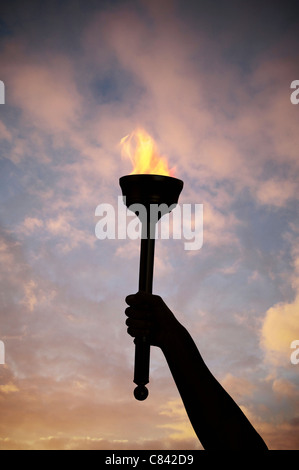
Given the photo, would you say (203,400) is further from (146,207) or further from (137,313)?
(146,207)

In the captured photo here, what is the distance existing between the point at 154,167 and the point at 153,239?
1.48 feet

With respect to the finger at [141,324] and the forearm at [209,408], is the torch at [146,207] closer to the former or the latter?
the finger at [141,324]

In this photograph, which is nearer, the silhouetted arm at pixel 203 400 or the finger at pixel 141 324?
the silhouetted arm at pixel 203 400

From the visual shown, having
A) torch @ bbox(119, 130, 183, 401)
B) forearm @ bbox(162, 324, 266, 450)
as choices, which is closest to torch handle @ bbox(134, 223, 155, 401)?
torch @ bbox(119, 130, 183, 401)

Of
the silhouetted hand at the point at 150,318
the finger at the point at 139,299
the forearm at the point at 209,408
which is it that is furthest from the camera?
the finger at the point at 139,299

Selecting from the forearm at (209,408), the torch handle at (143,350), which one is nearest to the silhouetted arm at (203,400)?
the forearm at (209,408)

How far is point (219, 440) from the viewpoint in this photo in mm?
1641

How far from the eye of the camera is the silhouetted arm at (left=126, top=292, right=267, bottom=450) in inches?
64.6

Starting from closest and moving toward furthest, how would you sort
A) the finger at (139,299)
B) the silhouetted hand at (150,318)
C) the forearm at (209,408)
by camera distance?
the forearm at (209,408)
the silhouetted hand at (150,318)
the finger at (139,299)

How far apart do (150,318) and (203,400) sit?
23.4 inches

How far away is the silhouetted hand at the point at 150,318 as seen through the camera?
2.13m

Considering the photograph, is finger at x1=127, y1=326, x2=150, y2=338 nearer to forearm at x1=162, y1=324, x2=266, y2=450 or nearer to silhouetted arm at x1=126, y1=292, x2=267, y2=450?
silhouetted arm at x1=126, y1=292, x2=267, y2=450
